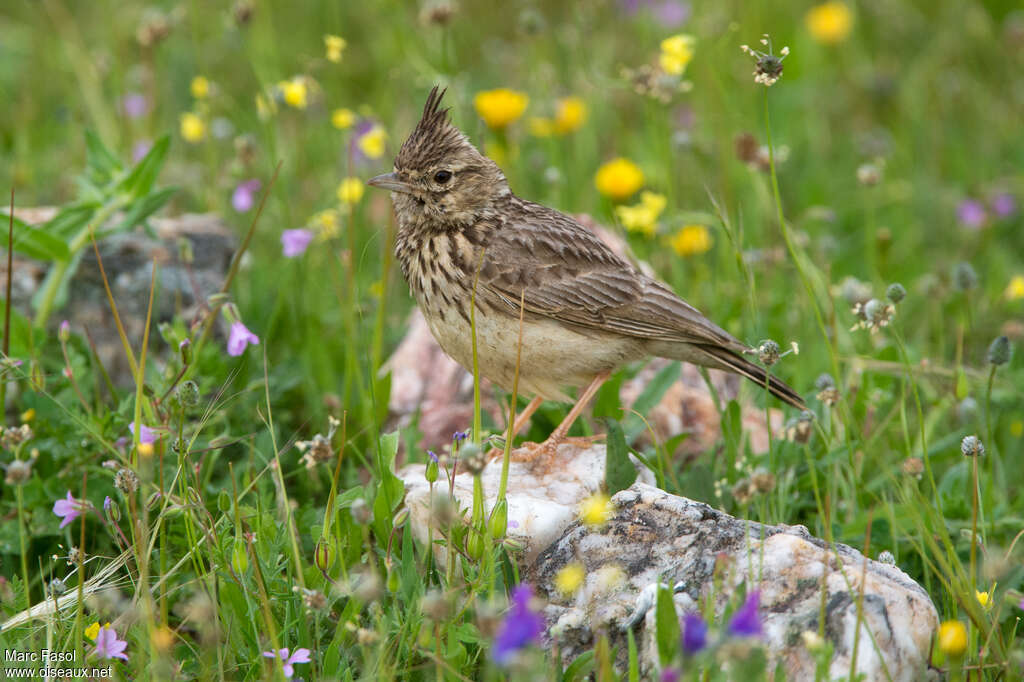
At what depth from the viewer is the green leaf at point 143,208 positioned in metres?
4.67

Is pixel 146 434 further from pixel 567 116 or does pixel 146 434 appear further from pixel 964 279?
pixel 567 116

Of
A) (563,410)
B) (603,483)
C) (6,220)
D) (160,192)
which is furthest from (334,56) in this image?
(603,483)

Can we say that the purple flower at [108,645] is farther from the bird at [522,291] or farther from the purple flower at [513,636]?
the bird at [522,291]

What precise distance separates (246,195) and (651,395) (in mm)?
2404

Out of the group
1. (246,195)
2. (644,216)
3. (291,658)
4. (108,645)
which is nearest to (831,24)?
(644,216)

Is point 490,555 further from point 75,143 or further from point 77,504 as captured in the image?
point 75,143

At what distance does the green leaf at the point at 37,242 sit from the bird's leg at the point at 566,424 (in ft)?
7.07

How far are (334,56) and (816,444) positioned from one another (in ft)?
8.84

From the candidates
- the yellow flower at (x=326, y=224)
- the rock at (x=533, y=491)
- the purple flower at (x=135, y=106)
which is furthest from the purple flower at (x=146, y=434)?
the purple flower at (x=135, y=106)

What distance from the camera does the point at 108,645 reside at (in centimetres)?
287

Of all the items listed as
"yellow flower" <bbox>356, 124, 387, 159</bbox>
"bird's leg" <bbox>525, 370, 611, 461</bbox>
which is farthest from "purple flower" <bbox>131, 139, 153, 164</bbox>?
"bird's leg" <bbox>525, 370, 611, 461</bbox>

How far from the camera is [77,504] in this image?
128 inches

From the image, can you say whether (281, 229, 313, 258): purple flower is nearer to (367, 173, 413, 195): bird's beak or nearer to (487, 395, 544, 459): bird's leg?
(367, 173, 413, 195): bird's beak

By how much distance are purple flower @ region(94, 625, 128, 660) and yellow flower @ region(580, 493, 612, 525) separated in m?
1.24
